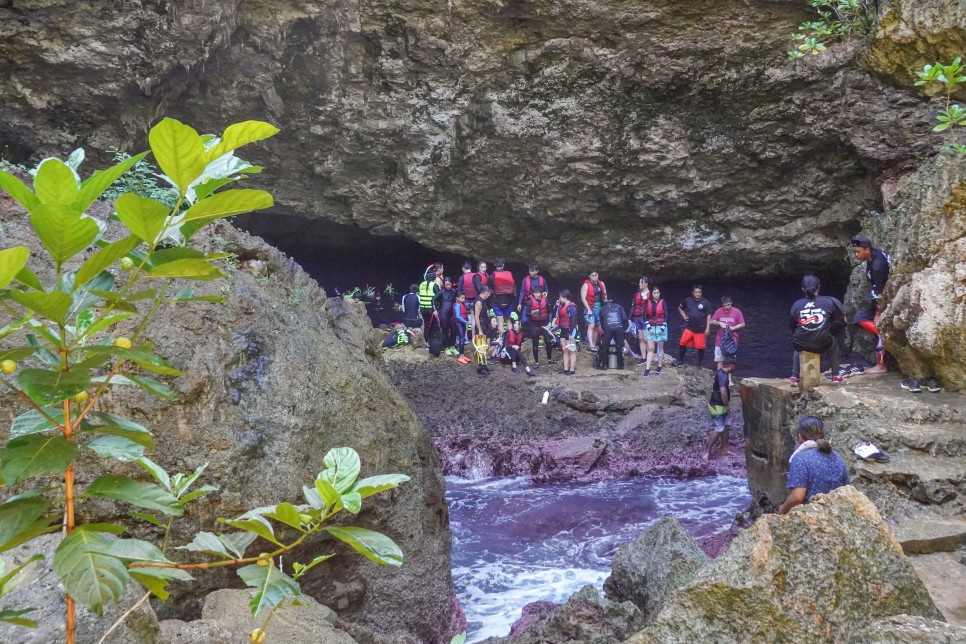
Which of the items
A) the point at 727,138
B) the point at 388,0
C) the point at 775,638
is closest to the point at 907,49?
the point at 727,138

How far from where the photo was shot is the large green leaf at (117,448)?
1053mm

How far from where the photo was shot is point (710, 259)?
15016 millimetres

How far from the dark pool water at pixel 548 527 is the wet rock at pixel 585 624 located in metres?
1.47

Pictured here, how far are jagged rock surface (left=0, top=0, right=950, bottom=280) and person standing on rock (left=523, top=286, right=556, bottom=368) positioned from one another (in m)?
2.96

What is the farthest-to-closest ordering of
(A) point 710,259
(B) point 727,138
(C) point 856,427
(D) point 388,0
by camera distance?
(A) point 710,259
(B) point 727,138
(D) point 388,0
(C) point 856,427

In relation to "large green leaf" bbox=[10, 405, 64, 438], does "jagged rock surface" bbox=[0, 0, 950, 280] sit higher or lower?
higher

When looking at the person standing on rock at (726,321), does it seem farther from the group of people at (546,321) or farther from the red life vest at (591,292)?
the red life vest at (591,292)

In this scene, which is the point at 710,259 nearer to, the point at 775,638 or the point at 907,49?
the point at 907,49

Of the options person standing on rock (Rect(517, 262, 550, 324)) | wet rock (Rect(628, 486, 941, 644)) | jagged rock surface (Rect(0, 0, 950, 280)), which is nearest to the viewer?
wet rock (Rect(628, 486, 941, 644))

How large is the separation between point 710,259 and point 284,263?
1177cm

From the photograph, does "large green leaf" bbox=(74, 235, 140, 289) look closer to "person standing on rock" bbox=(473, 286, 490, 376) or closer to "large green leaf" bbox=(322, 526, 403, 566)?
"large green leaf" bbox=(322, 526, 403, 566)

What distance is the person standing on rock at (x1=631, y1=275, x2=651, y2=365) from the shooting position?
1206 cm

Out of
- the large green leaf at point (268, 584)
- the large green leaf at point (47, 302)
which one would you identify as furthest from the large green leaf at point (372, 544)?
the large green leaf at point (47, 302)

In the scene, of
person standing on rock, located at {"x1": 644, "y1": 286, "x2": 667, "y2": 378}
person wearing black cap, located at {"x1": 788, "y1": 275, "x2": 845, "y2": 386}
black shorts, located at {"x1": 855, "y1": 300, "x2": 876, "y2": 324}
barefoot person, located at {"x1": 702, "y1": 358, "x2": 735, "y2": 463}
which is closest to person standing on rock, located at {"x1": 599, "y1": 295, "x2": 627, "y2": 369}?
person standing on rock, located at {"x1": 644, "y1": 286, "x2": 667, "y2": 378}
